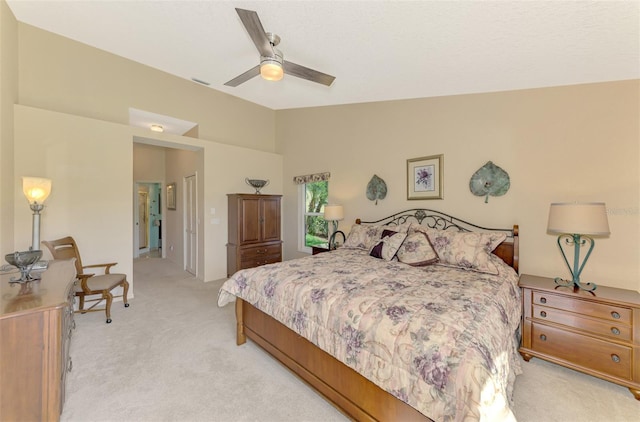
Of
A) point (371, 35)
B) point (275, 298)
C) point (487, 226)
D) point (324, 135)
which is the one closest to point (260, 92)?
point (324, 135)

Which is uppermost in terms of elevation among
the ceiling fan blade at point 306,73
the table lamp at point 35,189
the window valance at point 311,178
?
the ceiling fan blade at point 306,73

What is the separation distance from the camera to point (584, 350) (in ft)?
6.75

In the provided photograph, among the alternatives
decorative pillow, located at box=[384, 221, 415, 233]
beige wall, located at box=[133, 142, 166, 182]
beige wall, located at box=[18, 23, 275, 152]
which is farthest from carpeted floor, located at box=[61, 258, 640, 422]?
beige wall, located at box=[133, 142, 166, 182]

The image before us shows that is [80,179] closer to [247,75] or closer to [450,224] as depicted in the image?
[247,75]

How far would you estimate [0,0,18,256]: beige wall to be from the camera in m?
2.70

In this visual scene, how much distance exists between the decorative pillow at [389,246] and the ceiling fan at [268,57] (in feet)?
6.24

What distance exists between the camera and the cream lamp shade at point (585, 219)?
6.89ft

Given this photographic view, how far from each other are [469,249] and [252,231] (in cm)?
365

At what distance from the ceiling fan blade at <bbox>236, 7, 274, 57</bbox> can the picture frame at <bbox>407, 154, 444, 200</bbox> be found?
2.48 meters

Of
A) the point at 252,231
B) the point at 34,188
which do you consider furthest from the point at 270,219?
the point at 34,188

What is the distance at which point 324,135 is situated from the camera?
Answer: 4.96 m

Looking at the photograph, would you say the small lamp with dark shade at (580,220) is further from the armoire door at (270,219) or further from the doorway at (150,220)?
the doorway at (150,220)

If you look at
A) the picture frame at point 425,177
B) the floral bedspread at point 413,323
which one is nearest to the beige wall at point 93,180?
the floral bedspread at point 413,323

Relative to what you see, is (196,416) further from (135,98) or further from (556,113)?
(135,98)
